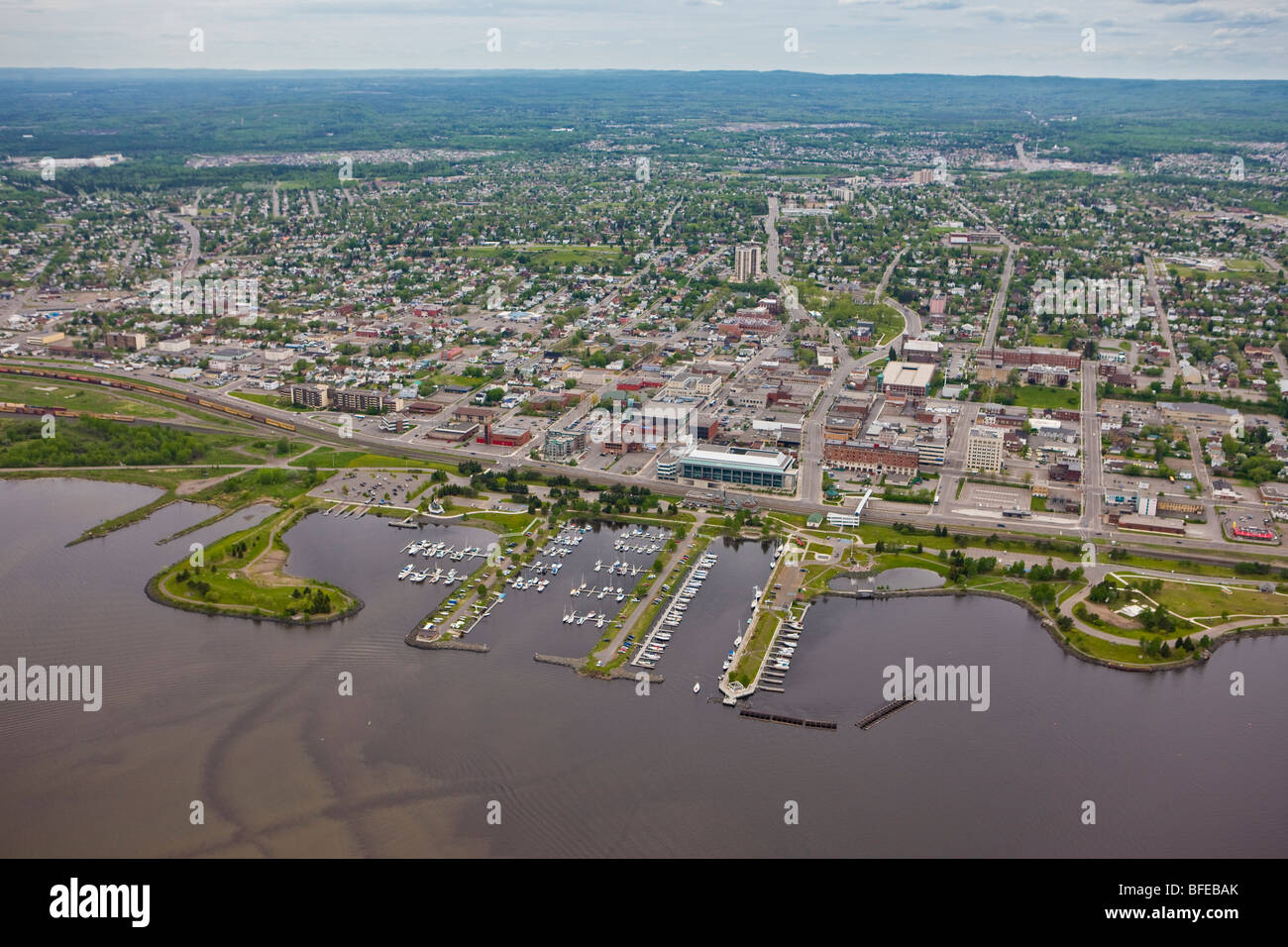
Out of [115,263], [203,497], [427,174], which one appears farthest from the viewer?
[427,174]

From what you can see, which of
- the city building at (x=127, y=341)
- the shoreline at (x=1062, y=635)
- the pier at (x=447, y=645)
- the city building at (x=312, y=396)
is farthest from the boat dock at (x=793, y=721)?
the city building at (x=127, y=341)

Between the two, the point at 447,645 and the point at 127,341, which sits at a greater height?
the point at 127,341

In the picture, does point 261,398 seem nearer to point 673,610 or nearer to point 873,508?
point 673,610

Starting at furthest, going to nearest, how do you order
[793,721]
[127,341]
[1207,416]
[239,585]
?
[127,341] → [1207,416] → [239,585] → [793,721]

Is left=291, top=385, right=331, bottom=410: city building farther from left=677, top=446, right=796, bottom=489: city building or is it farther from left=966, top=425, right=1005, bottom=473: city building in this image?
left=966, top=425, right=1005, bottom=473: city building

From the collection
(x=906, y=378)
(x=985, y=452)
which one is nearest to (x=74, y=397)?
(x=906, y=378)

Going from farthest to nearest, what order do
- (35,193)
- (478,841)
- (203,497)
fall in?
(35,193)
(203,497)
(478,841)

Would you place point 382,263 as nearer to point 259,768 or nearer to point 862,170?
point 259,768

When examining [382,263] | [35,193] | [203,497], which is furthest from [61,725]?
[35,193]

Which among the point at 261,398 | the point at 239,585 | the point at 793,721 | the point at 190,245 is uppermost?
the point at 190,245
